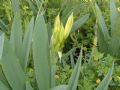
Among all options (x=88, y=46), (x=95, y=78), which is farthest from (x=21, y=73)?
(x=88, y=46)

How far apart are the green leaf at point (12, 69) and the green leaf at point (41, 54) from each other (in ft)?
0.23

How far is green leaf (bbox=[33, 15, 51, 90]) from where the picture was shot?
125 cm

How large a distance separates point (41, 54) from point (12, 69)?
0.13 meters

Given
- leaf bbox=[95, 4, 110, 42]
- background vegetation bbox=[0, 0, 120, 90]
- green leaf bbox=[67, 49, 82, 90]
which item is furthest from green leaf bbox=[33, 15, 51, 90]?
leaf bbox=[95, 4, 110, 42]

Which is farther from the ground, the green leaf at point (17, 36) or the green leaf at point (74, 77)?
Answer: the green leaf at point (17, 36)

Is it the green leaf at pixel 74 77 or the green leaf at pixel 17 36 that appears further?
the green leaf at pixel 17 36

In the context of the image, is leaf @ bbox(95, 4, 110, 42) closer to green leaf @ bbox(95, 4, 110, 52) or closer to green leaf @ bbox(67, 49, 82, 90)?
green leaf @ bbox(95, 4, 110, 52)

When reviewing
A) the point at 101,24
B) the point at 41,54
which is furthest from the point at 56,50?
the point at 101,24

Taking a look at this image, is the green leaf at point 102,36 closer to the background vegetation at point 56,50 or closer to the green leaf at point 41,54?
the background vegetation at point 56,50

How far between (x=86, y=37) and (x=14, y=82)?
798mm

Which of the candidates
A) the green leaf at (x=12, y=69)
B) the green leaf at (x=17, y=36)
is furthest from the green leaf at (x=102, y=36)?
the green leaf at (x=12, y=69)

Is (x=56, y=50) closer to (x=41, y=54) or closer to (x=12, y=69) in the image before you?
(x=41, y=54)

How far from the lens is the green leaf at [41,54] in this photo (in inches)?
49.4

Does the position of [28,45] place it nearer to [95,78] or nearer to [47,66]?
[47,66]
